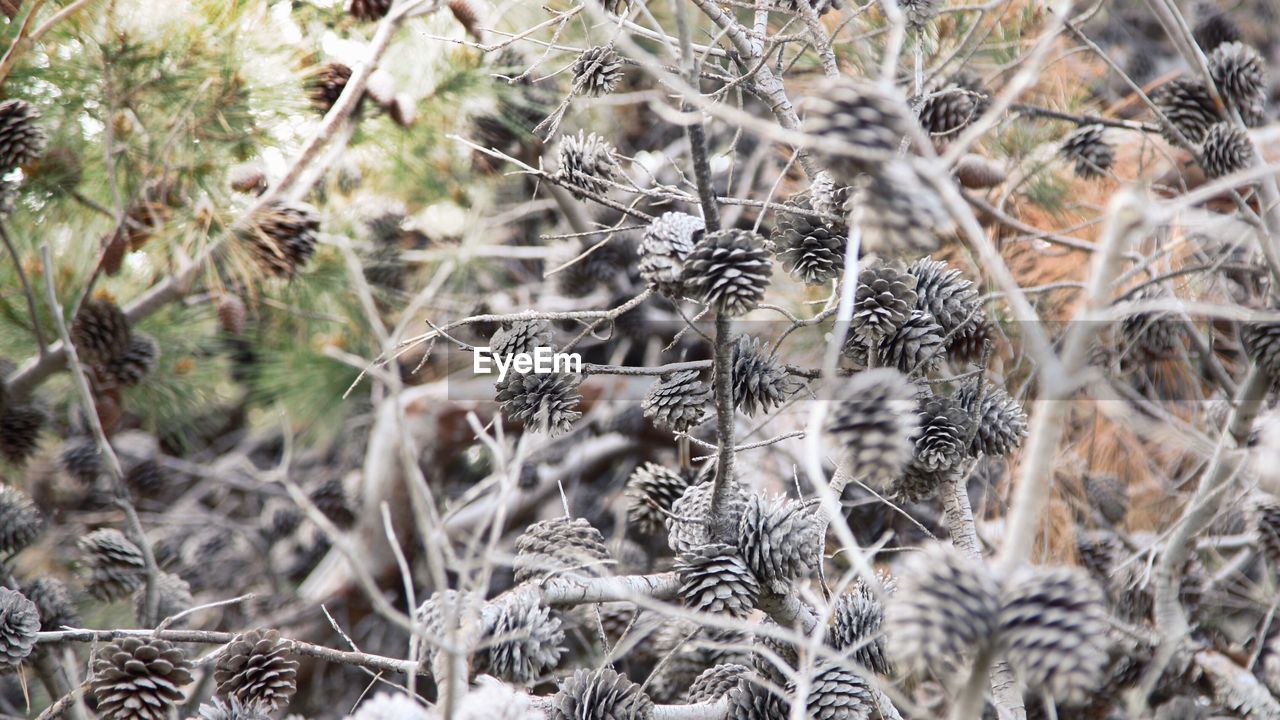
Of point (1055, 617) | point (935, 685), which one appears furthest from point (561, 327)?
point (1055, 617)

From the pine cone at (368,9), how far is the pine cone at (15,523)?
3.23 ft

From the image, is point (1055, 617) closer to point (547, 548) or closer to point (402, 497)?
point (547, 548)

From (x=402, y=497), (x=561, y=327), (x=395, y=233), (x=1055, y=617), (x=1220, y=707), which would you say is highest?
(x=1055, y=617)

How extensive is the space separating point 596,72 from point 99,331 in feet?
3.75

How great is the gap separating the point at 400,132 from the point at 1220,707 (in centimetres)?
184

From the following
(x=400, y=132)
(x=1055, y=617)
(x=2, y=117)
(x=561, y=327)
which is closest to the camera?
(x=1055, y=617)

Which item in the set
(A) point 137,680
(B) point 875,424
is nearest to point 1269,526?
(B) point 875,424

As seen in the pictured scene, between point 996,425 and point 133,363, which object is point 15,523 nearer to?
point 133,363

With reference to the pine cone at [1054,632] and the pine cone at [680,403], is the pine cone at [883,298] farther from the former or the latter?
the pine cone at [1054,632]

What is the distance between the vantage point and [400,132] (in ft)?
6.57

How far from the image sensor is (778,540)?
40.3 inches

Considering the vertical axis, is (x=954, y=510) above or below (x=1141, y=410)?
above

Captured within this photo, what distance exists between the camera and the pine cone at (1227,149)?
1.33 metres

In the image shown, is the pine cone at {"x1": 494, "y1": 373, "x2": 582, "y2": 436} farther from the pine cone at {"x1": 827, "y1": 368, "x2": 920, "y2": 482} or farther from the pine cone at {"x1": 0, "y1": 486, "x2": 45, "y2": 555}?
the pine cone at {"x1": 0, "y1": 486, "x2": 45, "y2": 555}
